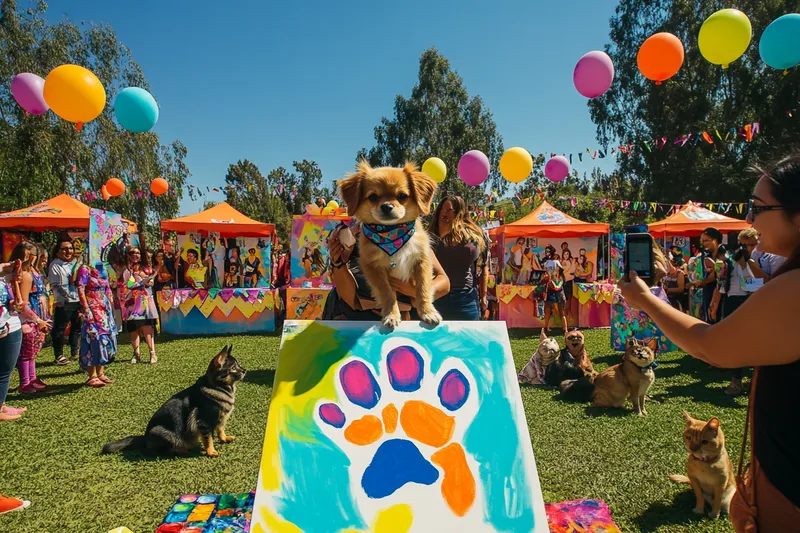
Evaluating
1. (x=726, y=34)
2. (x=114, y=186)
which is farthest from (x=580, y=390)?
(x=114, y=186)

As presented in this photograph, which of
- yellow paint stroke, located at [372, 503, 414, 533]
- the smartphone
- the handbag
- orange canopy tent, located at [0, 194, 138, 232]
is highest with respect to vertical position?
orange canopy tent, located at [0, 194, 138, 232]

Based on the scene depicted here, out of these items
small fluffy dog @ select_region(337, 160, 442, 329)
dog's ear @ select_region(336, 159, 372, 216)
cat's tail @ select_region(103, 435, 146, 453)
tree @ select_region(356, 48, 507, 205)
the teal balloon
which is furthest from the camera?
tree @ select_region(356, 48, 507, 205)

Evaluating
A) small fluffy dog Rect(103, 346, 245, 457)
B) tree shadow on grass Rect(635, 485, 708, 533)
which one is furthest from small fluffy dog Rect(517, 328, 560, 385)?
small fluffy dog Rect(103, 346, 245, 457)

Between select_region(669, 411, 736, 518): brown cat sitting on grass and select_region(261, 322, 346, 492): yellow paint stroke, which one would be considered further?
select_region(669, 411, 736, 518): brown cat sitting on grass

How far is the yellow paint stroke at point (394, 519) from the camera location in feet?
4.68

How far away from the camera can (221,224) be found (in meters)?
10.1

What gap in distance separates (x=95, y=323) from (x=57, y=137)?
454 inches

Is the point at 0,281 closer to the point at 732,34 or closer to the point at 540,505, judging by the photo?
the point at 540,505

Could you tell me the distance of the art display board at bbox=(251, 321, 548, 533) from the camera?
1451mm

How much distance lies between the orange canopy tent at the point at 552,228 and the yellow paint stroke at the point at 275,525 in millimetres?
9888

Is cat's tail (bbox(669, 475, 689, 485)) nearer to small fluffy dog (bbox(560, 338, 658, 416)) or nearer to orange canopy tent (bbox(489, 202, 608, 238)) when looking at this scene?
small fluffy dog (bbox(560, 338, 658, 416))

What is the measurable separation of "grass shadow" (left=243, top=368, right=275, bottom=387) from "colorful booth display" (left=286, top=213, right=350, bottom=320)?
8.73 feet

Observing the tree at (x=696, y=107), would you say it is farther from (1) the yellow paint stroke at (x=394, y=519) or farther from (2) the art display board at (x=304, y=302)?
(1) the yellow paint stroke at (x=394, y=519)

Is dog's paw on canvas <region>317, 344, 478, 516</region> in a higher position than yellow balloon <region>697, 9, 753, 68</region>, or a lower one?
lower
